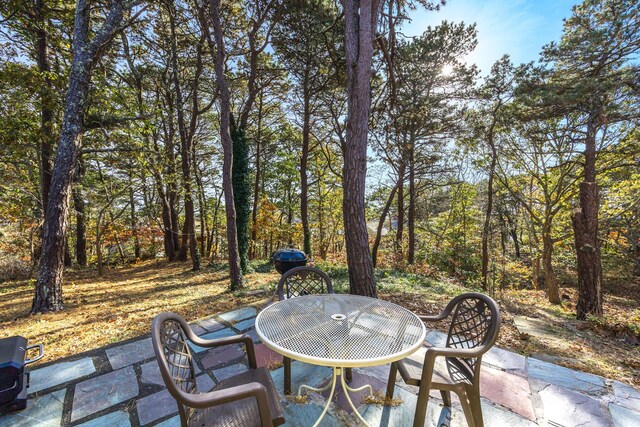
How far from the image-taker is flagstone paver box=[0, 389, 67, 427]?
5.41ft

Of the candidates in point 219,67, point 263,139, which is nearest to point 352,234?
point 219,67

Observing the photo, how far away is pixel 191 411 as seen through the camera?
129 cm

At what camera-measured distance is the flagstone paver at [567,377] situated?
2.03 metres

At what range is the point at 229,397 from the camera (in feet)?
3.41

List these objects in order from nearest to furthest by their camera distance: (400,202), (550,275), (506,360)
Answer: (506,360) → (550,275) → (400,202)

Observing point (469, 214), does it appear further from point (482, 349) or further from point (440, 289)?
point (482, 349)

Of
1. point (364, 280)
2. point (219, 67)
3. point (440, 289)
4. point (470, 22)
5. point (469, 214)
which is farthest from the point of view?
point (469, 214)

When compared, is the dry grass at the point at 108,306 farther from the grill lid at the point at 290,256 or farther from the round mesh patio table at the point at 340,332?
the round mesh patio table at the point at 340,332

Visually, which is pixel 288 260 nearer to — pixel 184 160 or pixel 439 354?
pixel 439 354

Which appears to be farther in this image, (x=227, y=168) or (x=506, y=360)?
(x=227, y=168)

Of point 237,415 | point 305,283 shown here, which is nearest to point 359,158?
point 305,283

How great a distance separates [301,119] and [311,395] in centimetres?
921

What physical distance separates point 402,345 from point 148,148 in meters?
5.90

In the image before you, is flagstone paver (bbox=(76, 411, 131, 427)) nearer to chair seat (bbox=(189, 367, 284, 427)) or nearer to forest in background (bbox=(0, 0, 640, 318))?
chair seat (bbox=(189, 367, 284, 427))
